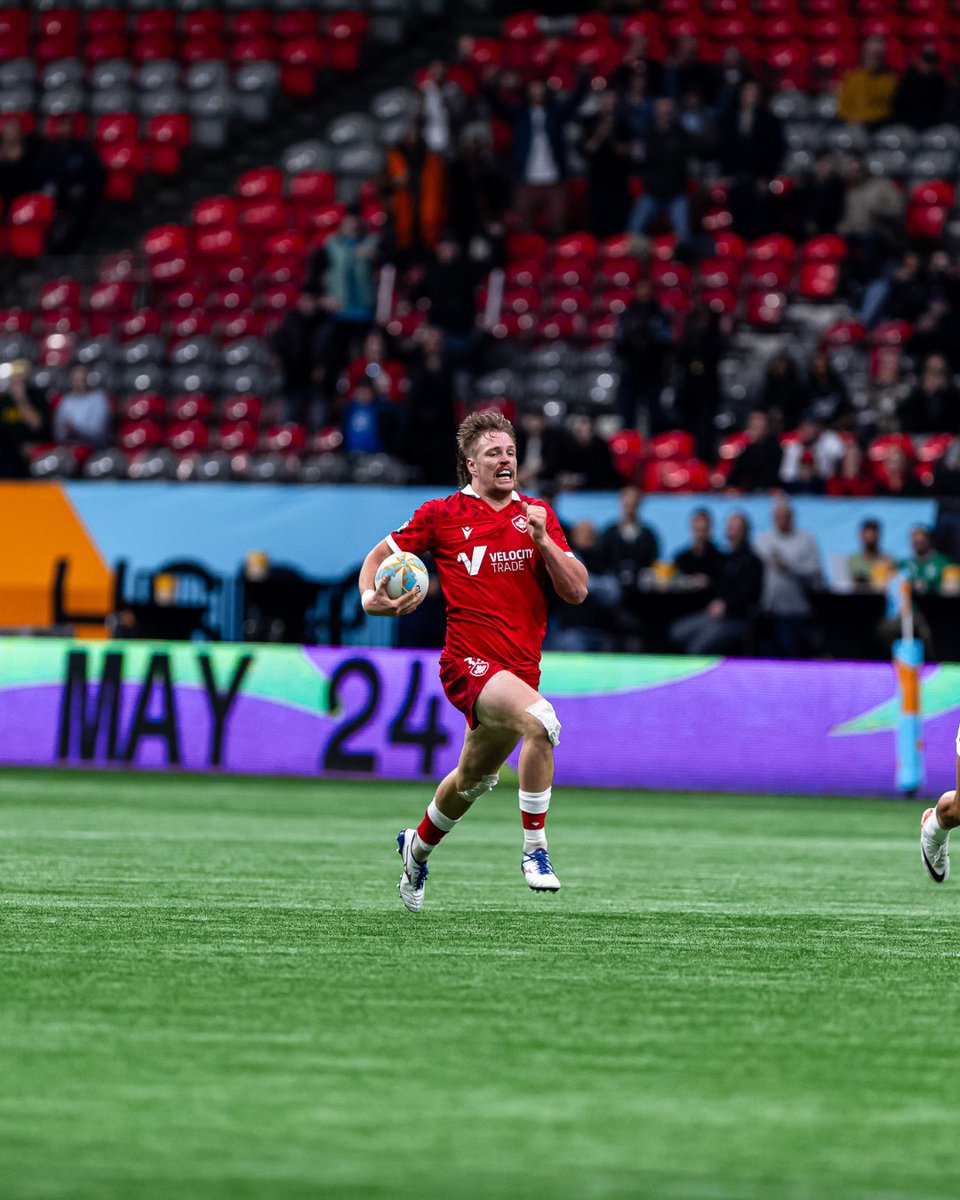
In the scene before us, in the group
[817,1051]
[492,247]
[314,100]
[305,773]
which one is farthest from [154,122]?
[817,1051]

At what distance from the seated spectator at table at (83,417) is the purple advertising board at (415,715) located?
5381 mm

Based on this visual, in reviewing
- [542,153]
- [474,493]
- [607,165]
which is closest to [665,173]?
[607,165]

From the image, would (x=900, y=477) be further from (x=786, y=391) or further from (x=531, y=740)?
(x=531, y=740)

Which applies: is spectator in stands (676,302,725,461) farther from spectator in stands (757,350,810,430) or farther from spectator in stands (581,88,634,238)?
spectator in stands (581,88,634,238)

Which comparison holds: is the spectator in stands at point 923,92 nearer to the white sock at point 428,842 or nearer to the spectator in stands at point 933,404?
the spectator in stands at point 933,404

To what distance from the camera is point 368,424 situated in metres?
22.2

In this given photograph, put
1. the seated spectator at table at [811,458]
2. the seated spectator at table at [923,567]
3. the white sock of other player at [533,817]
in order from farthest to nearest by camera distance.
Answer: the seated spectator at table at [811,458]
the seated spectator at table at [923,567]
the white sock of other player at [533,817]

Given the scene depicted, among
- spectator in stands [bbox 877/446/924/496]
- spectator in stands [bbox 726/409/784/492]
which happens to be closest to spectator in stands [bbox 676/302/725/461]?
spectator in stands [bbox 726/409/784/492]

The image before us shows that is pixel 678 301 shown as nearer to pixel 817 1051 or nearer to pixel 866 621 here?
pixel 866 621

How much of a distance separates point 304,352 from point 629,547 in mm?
5610

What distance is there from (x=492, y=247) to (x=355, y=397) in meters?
3.27

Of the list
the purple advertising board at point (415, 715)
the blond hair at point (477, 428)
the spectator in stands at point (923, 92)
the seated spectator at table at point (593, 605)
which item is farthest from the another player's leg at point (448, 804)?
the spectator in stands at point (923, 92)

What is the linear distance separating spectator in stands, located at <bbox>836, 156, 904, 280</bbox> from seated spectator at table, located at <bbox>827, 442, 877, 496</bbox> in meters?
3.98

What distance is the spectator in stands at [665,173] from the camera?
24.5 metres
